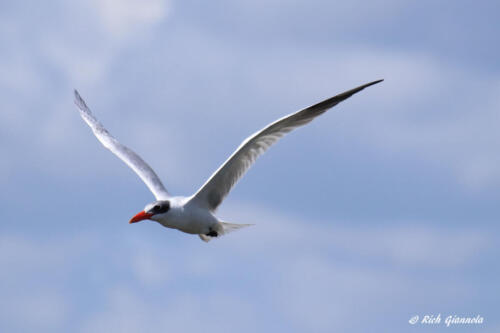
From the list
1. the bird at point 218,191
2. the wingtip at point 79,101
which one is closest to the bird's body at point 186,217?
the bird at point 218,191

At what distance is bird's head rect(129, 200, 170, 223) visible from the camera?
18062 mm

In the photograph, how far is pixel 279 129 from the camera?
17.4m

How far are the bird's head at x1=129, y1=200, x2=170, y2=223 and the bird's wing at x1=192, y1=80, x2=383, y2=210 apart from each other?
0.68 meters

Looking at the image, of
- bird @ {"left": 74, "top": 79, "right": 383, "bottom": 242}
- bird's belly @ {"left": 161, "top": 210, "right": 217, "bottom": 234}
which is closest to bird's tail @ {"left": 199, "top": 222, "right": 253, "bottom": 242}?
bird @ {"left": 74, "top": 79, "right": 383, "bottom": 242}

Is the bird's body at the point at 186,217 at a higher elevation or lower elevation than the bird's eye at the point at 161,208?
lower

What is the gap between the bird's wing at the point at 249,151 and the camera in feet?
55.4

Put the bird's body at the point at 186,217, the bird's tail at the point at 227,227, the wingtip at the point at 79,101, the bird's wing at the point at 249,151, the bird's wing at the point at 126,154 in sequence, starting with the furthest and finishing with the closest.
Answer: the wingtip at the point at 79,101, the bird's wing at the point at 126,154, the bird's tail at the point at 227,227, the bird's body at the point at 186,217, the bird's wing at the point at 249,151

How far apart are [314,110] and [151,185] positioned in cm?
575

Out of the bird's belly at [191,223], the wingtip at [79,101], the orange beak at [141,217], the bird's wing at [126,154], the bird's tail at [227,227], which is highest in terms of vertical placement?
the wingtip at [79,101]

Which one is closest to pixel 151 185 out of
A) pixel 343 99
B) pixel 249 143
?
pixel 249 143

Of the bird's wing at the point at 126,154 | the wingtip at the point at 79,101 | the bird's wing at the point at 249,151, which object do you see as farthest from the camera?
the wingtip at the point at 79,101

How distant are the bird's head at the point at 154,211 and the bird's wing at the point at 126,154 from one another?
172 cm

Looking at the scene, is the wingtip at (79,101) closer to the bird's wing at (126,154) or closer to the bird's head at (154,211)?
the bird's wing at (126,154)

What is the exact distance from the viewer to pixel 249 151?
58.5 ft
